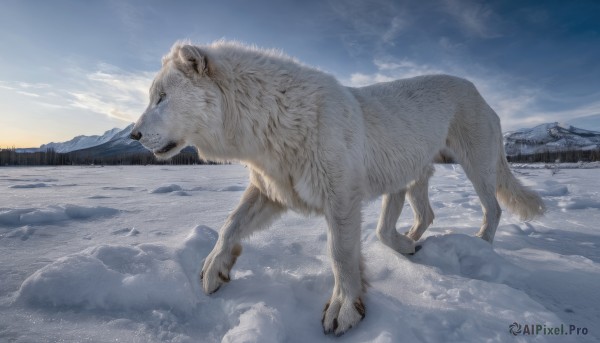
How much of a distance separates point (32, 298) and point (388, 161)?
2.93 metres

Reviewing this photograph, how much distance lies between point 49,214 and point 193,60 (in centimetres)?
372

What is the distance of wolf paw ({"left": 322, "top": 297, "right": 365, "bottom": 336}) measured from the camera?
6.37ft

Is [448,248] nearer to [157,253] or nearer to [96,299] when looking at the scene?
[157,253]

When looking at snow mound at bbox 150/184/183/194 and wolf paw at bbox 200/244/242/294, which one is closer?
wolf paw at bbox 200/244/242/294

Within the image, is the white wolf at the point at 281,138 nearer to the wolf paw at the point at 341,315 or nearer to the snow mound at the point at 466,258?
the wolf paw at the point at 341,315

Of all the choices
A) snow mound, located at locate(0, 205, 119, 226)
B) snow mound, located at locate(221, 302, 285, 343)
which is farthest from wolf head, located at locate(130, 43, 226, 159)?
snow mound, located at locate(0, 205, 119, 226)

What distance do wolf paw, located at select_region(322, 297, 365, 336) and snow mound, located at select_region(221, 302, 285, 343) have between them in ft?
1.07

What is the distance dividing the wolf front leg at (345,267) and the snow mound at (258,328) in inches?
13.4

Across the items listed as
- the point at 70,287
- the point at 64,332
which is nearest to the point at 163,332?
the point at 64,332

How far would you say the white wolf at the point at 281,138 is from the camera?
2.32 m

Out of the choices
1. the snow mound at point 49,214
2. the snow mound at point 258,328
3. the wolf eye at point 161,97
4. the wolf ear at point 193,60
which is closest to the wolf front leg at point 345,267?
the snow mound at point 258,328

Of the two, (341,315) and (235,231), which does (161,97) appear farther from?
(341,315)

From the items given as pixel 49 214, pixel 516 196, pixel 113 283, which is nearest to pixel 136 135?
pixel 113 283

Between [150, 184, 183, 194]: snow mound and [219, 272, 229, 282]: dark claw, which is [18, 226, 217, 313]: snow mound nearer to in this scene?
[219, 272, 229, 282]: dark claw
